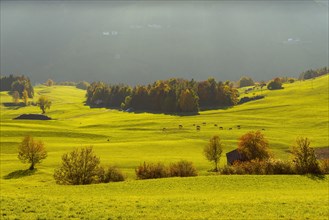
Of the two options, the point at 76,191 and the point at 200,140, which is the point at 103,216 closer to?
the point at 76,191

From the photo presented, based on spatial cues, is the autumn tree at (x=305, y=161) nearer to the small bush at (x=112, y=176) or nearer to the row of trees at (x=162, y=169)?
the row of trees at (x=162, y=169)

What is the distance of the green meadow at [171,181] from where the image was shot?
35938mm

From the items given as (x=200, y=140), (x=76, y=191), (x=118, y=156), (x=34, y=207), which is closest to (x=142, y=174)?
(x=76, y=191)

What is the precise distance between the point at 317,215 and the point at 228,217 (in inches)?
298

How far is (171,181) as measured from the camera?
59438 millimetres

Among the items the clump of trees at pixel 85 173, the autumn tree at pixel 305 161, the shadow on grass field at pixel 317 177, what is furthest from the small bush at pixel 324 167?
the clump of trees at pixel 85 173

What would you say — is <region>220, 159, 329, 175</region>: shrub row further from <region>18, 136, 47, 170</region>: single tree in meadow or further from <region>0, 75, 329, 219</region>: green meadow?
<region>18, 136, 47, 170</region>: single tree in meadow

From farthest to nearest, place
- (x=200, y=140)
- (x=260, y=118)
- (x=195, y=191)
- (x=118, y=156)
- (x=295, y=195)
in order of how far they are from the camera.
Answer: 1. (x=260, y=118)
2. (x=200, y=140)
3. (x=118, y=156)
4. (x=195, y=191)
5. (x=295, y=195)

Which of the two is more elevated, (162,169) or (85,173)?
(85,173)

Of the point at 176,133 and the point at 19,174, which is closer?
the point at 19,174

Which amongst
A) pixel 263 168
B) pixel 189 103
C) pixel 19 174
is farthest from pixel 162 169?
pixel 189 103

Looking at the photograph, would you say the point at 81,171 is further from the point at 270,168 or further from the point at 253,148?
the point at 253,148

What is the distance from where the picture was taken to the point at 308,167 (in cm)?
6519

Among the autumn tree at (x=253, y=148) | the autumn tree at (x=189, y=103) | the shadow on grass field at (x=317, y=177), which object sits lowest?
the shadow on grass field at (x=317, y=177)
